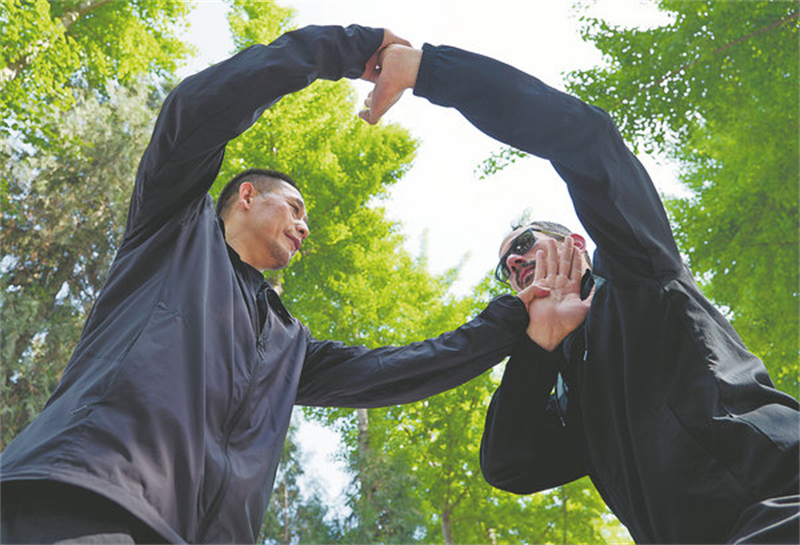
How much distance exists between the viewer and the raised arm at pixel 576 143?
1.87 metres

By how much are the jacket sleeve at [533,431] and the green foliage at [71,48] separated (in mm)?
7618

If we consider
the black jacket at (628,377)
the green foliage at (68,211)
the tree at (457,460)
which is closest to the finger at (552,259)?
the black jacket at (628,377)

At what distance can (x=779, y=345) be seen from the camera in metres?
6.93

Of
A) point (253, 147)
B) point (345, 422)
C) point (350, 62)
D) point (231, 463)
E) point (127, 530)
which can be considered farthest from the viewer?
point (345, 422)

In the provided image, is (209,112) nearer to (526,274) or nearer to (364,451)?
(526,274)

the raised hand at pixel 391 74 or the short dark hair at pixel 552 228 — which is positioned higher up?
the raised hand at pixel 391 74

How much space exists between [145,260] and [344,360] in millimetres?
850

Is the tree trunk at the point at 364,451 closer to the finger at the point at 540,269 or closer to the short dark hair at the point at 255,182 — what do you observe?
the short dark hair at the point at 255,182

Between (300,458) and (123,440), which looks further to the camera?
(300,458)

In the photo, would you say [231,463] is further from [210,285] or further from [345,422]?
[345,422]

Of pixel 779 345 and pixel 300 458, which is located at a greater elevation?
pixel 300 458

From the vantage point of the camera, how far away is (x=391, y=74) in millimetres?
2188

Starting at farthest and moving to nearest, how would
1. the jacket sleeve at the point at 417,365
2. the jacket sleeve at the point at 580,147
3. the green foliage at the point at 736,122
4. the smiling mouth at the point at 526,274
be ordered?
the green foliage at the point at 736,122
the smiling mouth at the point at 526,274
the jacket sleeve at the point at 417,365
the jacket sleeve at the point at 580,147

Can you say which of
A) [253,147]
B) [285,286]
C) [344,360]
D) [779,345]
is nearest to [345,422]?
[285,286]
